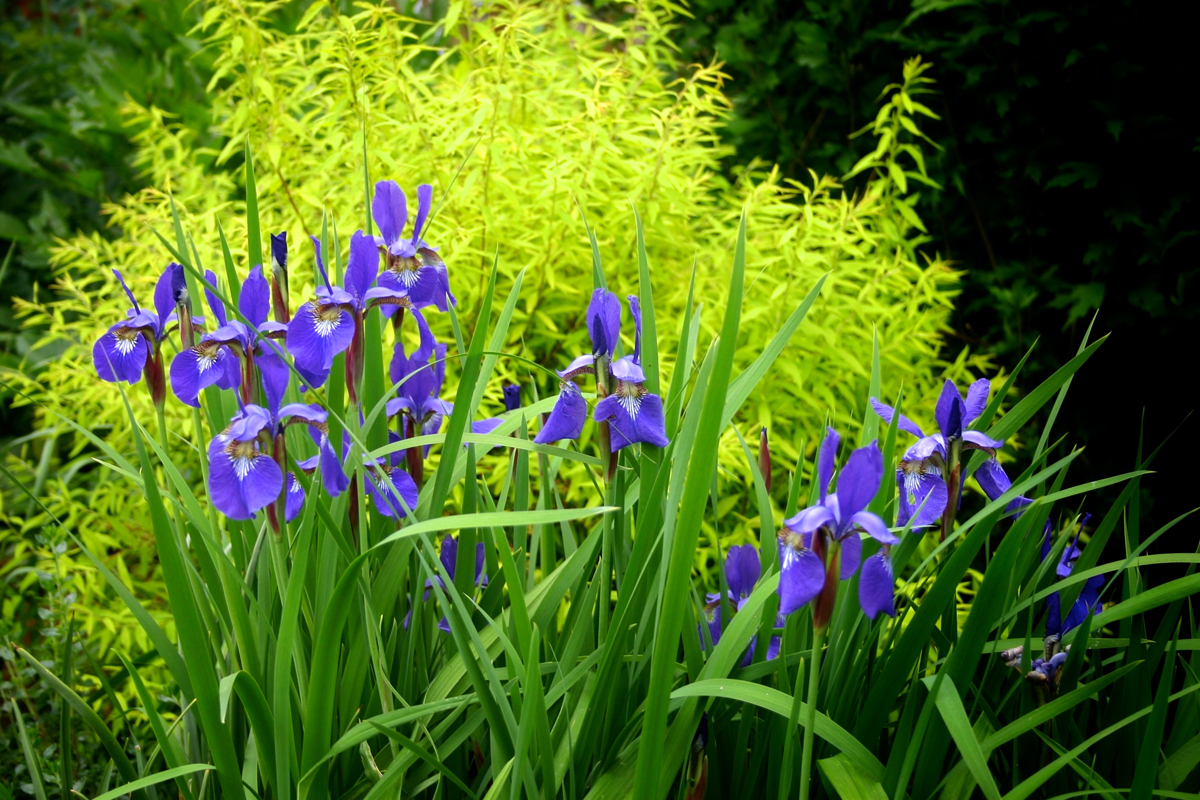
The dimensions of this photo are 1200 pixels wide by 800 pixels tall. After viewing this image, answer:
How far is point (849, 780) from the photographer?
1002 millimetres

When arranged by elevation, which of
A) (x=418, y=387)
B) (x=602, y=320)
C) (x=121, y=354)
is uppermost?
(x=602, y=320)

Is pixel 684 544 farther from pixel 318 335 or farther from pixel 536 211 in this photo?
pixel 536 211

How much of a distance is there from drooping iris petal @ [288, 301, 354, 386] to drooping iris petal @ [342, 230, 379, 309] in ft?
0.13

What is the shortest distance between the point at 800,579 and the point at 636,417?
0.29m

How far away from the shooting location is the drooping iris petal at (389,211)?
1257 millimetres

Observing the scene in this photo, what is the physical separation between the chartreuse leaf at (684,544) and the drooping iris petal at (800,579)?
10 cm

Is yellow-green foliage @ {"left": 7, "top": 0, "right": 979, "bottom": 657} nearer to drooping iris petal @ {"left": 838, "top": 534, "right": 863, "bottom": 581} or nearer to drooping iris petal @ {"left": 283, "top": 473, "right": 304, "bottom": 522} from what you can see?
drooping iris petal @ {"left": 283, "top": 473, "right": 304, "bottom": 522}

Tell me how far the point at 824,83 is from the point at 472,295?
194cm

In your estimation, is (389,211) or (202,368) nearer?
(202,368)

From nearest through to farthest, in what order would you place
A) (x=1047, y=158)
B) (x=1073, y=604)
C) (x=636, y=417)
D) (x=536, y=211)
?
(x=636, y=417) → (x=1073, y=604) → (x=536, y=211) → (x=1047, y=158)

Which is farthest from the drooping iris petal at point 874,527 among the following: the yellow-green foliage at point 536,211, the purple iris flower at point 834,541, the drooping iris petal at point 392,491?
the yellow-green foliage at point 536,211

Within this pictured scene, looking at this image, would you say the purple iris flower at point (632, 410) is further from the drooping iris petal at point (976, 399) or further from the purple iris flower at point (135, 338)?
the purple iris flower at point (135, 338)

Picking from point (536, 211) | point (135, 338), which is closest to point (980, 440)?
point (135, 338)

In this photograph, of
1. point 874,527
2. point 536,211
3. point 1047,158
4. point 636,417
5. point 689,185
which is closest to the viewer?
point 874,527
